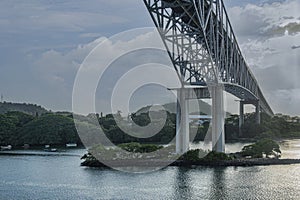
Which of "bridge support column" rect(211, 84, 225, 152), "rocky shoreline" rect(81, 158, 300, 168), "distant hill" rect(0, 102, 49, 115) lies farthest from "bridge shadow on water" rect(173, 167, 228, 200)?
"distant hill" rect(0, 102, 49, 115)

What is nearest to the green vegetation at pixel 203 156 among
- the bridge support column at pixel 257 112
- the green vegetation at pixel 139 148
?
the green vegetation at pixel 139 148

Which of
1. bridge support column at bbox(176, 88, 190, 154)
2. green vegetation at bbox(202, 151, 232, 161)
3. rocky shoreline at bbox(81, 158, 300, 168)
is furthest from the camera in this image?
bridge support column at bbox(176, 88, 190, 154)

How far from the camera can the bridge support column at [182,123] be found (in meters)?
29.4

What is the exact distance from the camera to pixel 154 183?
66.3 feet

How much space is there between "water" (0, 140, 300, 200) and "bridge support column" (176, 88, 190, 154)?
172 inches

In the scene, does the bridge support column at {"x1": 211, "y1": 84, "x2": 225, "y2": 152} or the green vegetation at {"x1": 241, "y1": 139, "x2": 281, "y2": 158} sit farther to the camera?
the green vegetation at {"x1": 241, "y1": 139, "x2": 281, "y2": 158}

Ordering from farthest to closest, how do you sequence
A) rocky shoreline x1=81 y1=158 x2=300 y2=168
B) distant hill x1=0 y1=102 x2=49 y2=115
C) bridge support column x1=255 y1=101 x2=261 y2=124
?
distant hill x1=0 y1=102 x2=49 y2=115 → bridge support column x1=255 y1=101 x2=261 y2=124 → rocky shoreline x1=81 y1=158 x2=300 y2=168

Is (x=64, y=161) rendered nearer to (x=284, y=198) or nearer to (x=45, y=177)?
(x=45, y=177)

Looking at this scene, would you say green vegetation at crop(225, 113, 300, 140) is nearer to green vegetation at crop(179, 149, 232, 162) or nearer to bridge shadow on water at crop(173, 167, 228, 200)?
green vegetation at crop(179, 149, 232, 162)

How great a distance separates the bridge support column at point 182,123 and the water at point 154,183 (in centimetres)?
437

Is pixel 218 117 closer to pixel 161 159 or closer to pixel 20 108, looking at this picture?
pixel 161 159

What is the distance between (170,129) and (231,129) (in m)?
10.7

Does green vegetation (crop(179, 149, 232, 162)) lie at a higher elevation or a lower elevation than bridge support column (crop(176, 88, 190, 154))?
lower

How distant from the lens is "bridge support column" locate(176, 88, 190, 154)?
29.4m
